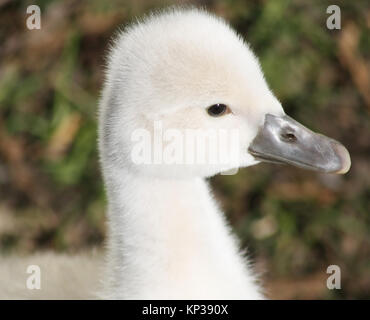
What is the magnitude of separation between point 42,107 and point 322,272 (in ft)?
4.60

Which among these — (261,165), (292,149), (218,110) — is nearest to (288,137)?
(292,149)

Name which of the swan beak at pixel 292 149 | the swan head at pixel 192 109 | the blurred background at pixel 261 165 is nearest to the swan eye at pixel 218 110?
the swan head at pixel 192 109

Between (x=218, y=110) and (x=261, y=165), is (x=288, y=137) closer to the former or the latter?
(x=218, y=110)

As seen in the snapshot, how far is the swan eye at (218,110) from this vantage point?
197 centimetres

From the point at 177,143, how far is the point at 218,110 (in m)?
0.13

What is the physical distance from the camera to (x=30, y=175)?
3.43 m

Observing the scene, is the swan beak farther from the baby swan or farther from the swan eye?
the swan eye

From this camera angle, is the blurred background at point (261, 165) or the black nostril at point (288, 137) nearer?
the black nostril at point (288, 137)

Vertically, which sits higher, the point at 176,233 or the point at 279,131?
the point at 279,131

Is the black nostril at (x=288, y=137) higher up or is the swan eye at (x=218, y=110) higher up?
the swan eye at (x=218, y=110)

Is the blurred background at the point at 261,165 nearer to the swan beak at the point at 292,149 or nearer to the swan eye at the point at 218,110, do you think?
the swan beak at the point at 292,149
